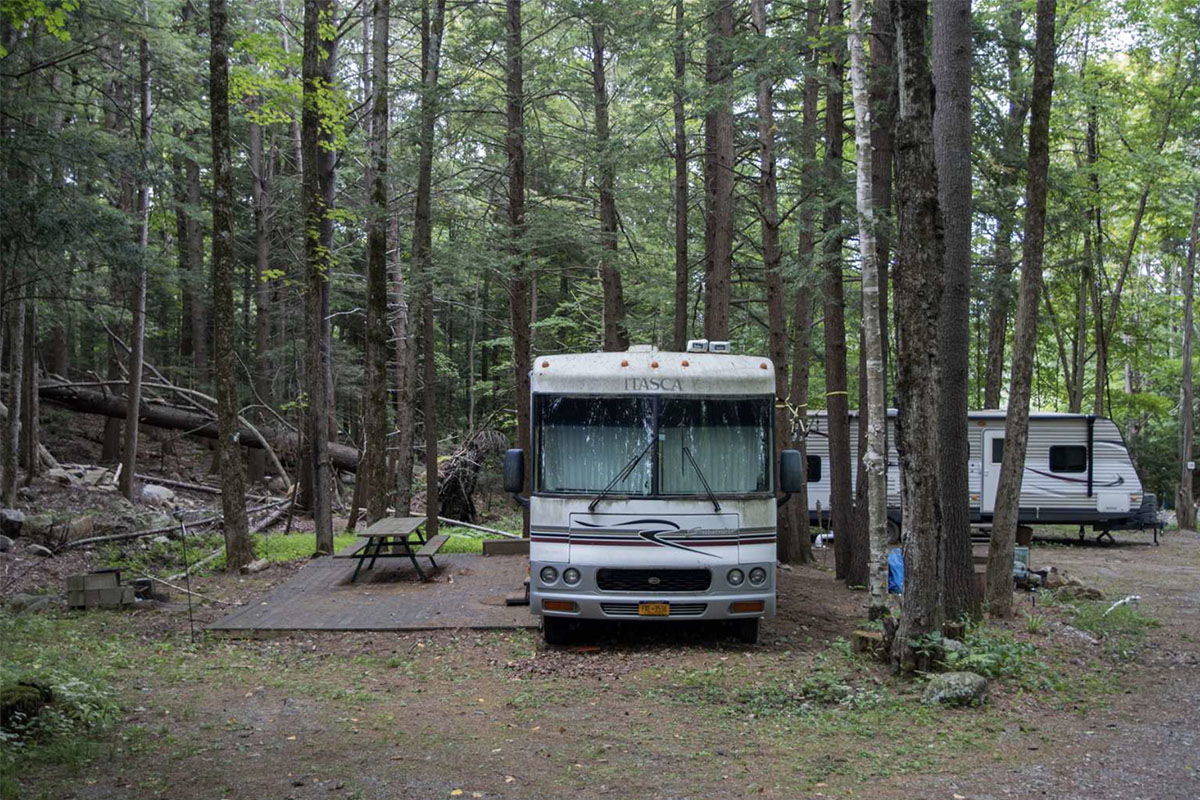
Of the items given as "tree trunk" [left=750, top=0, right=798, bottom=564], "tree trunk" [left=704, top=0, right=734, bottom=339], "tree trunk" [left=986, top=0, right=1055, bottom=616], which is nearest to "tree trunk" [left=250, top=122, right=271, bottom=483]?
"tree trunk" [left=704, top=0, right=734, bottom=339]

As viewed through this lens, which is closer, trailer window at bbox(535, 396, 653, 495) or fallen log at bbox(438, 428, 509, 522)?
trailer window at bbox(535, 396, 653, 495)

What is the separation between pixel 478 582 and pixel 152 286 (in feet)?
40.4

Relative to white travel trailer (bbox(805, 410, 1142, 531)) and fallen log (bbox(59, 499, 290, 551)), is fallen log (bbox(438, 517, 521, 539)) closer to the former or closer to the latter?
fallen log (bbox(59, 499, 290, 551))

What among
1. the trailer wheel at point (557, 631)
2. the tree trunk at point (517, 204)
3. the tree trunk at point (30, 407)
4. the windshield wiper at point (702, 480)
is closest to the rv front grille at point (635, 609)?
the trailer wheel at point (557, 631)

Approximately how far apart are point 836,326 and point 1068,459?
11363mm

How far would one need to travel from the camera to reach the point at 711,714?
22.9 feet

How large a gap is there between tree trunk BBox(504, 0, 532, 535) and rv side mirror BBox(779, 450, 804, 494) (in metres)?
7.28

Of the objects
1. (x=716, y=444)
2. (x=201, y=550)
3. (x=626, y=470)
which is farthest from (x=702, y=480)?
(x=201, y=550)

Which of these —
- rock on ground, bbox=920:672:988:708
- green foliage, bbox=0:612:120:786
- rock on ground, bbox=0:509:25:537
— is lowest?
rock on ground, bbox=920:672:988:708

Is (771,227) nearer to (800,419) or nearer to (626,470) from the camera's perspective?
(800,419)

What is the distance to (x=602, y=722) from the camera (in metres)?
6.79

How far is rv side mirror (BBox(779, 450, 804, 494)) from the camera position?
9.40m

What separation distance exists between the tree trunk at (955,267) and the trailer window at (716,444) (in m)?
1.91

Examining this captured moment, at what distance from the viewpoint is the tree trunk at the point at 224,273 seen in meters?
12.9
